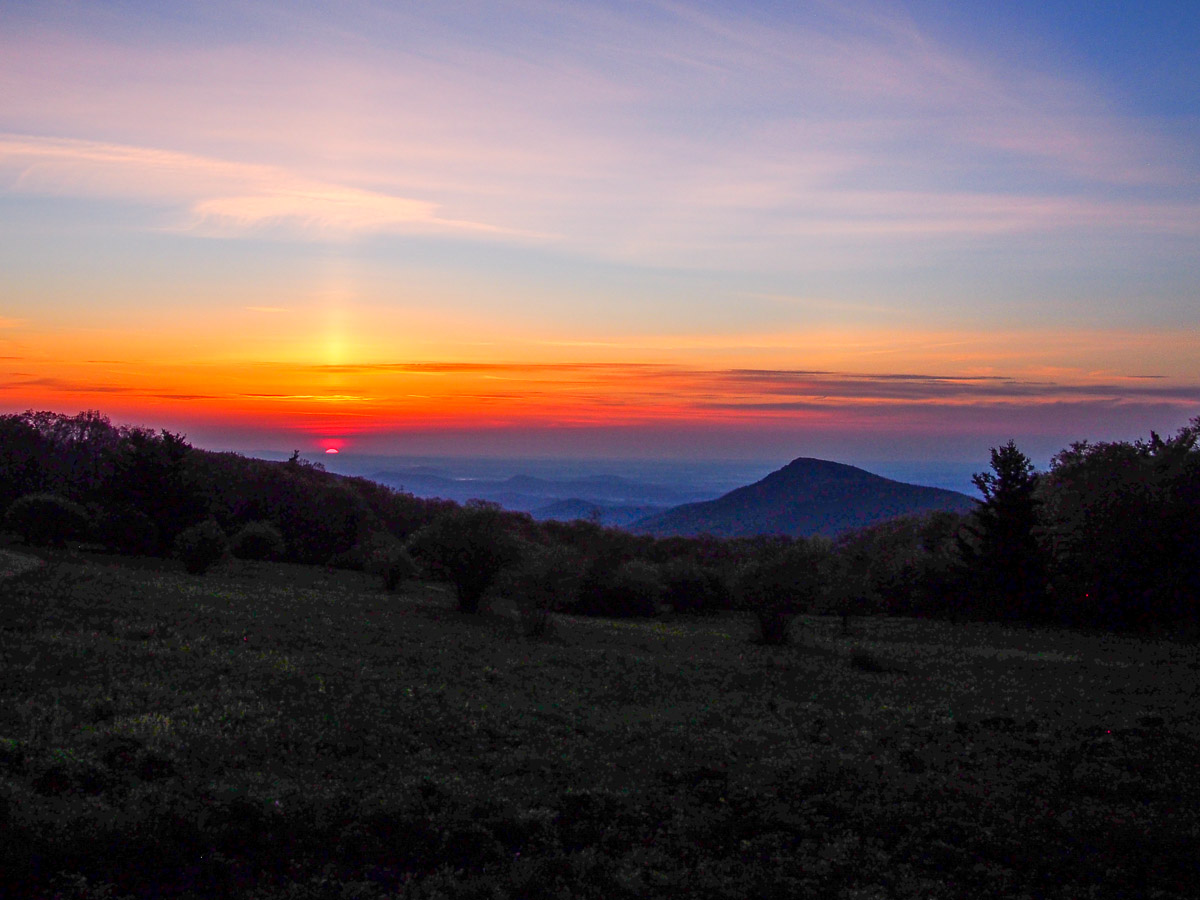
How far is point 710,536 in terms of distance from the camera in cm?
7456

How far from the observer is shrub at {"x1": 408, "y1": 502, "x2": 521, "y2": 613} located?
30953mm

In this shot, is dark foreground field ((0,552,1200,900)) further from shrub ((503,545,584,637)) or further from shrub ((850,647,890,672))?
shrub ((503,545,584,637))

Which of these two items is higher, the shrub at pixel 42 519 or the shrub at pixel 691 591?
the shrub at pixel 42 519

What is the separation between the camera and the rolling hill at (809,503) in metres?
142

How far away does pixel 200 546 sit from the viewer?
31.8 metres

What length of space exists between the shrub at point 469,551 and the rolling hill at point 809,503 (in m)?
101

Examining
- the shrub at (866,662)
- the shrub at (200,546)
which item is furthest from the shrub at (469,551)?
the shrub at (866,662)

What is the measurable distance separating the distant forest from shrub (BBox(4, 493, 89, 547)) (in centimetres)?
6

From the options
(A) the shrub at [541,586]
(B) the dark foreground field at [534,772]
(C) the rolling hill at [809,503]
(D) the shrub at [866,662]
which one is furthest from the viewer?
(C) the rolling hill at [809,503]

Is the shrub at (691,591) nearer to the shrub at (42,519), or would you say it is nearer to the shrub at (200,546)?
the shrub at (200,546)

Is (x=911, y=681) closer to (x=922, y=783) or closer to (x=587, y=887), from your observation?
(x=922, y=783)

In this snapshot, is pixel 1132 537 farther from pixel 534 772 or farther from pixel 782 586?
pixel 534 772

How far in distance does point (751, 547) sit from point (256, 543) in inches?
1095

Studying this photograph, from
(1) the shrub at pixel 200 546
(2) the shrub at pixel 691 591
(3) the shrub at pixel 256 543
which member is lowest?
(2) the shrub at pixel 691 591
